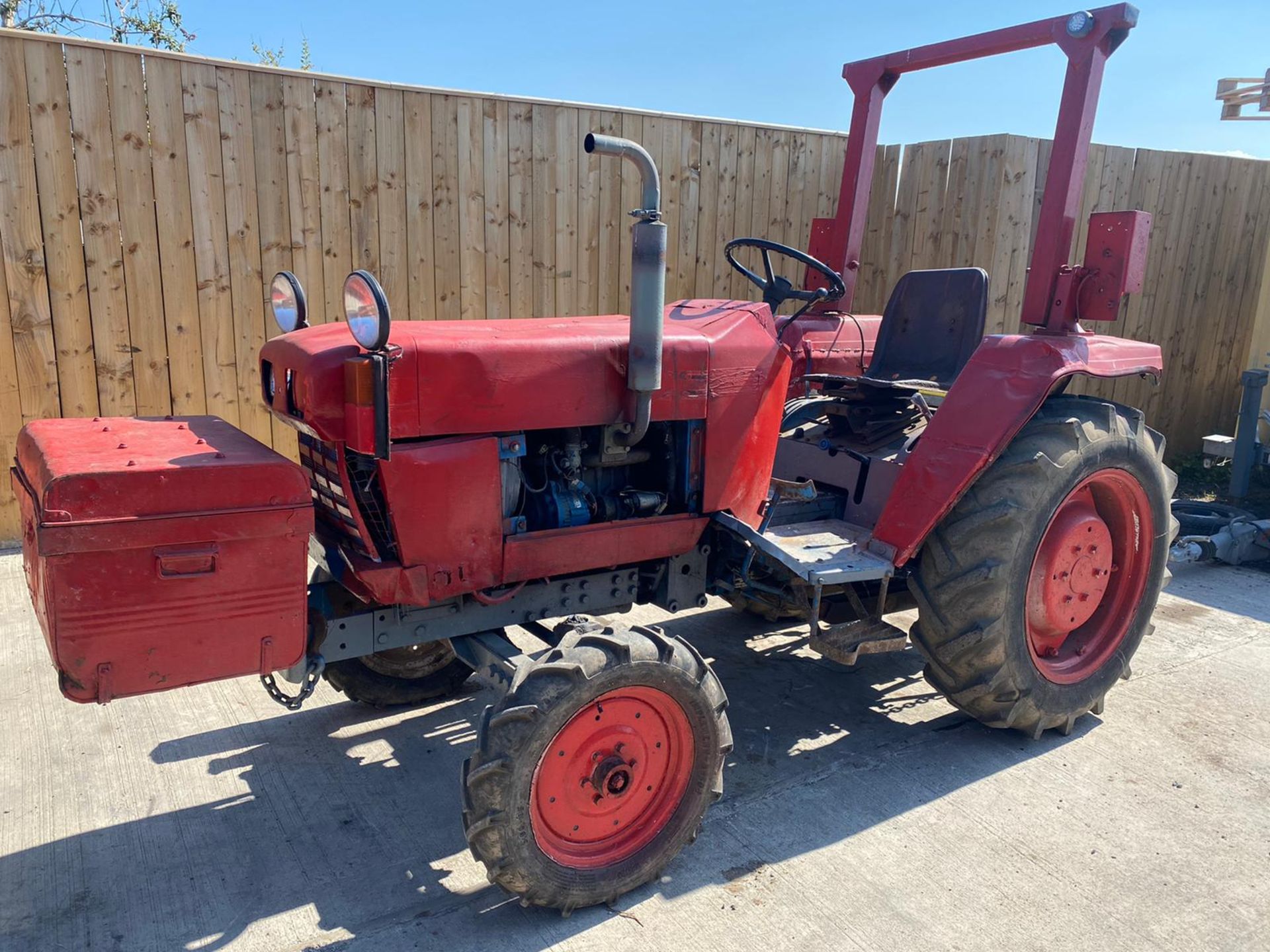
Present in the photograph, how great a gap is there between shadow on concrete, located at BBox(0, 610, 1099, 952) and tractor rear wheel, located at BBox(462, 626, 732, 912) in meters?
→ 0.13

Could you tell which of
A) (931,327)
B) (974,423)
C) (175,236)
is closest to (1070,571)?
(974,423)

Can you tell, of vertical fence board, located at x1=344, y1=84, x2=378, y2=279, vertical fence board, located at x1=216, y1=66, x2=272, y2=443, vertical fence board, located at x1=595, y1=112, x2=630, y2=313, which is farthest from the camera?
vertical fence board, located at x1=595, y1=112, x2=630, y2=313

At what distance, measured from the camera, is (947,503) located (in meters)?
2.95

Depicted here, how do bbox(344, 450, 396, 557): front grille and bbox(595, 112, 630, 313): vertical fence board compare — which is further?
bbox(595, 112, 630, 313): vertical fence board

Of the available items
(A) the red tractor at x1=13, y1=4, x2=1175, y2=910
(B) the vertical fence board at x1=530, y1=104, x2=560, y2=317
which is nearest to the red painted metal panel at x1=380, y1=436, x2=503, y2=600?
(A) the red tractor at x1=13, y1=4, x2=1175, y2=910

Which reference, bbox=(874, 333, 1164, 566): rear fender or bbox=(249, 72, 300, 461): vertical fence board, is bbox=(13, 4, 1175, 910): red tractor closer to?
bbox=(874, 333, 1164, 566): rear fender

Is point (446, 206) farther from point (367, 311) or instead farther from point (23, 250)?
point (367, 311)

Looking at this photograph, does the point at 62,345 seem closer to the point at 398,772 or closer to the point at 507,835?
the point at 398,772

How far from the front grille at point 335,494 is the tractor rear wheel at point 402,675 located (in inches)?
30.7

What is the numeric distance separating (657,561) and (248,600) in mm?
1296

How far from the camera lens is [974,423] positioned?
118 inches

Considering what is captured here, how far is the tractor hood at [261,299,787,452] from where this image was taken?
2.30 metres

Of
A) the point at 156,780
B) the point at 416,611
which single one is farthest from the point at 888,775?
the point at 156,780

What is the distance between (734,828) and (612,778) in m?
0.55
